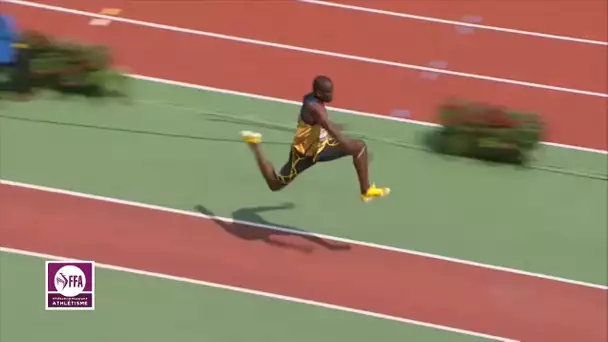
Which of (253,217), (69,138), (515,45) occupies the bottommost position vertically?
(253,217)

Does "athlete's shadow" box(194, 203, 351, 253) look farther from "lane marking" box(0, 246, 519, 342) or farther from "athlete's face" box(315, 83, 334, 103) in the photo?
"athlete's face" box(315, 83, 334, 103)

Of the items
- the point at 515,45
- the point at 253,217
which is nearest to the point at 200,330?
the point at 253,217

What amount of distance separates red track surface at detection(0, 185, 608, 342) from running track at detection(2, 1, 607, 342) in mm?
14

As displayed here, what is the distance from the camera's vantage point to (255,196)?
33.3ft

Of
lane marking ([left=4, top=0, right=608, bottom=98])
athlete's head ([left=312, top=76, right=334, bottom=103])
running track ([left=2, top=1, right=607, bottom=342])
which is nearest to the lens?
athlete's head ([left=312, top=76, right=334, bottom=103])

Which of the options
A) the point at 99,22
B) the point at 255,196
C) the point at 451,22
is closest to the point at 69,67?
the point at 99,22

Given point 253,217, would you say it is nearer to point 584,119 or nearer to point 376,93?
point 376,93

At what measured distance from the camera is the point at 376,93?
12297mm

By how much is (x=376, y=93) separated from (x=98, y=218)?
4.20 m

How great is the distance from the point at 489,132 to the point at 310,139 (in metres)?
2.83

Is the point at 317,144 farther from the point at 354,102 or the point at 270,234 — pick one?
the point at 354,102

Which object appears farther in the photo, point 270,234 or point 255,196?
point 255,196

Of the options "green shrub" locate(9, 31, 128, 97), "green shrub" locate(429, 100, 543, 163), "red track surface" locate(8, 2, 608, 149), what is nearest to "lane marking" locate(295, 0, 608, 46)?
"red track surface" locate(8, 2, 608, 149)

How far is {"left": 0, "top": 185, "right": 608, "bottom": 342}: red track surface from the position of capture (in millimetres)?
8977
